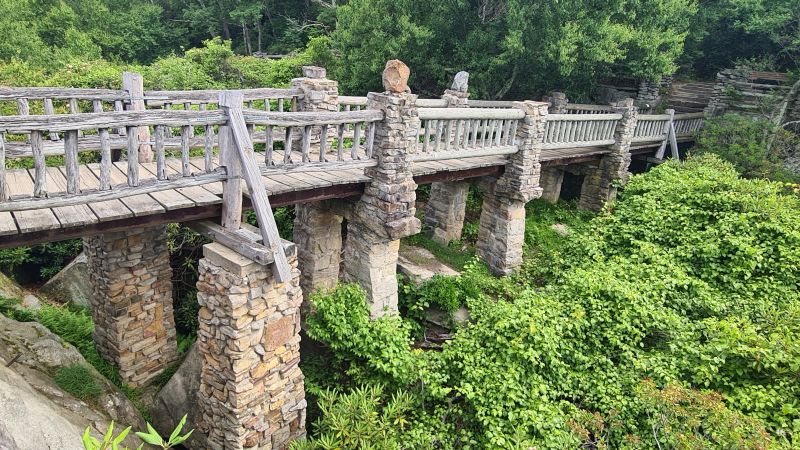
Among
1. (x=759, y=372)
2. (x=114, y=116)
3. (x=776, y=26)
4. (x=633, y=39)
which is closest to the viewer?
(x=114, y=116)

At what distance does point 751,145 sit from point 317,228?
547 inches

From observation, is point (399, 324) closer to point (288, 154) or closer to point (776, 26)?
point (288, 154)

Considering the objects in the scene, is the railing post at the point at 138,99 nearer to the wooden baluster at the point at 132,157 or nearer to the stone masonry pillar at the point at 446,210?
the wooden baluster at the point at 132,157

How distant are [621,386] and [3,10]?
92.9ft

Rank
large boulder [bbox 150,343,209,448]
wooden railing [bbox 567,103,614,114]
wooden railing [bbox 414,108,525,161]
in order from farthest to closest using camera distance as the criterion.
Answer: wooden railing [bbox 567,103,614,114] → wooden railing [bbox 414,108,525,161] → large boulder [bbox 150,343,209,448]

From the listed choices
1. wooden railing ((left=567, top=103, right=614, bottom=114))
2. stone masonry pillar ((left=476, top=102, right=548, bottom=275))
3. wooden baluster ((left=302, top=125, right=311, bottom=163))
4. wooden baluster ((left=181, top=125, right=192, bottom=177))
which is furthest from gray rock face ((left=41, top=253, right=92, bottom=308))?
wooden railing ((left=567, top=103, right=614, bottom=114))

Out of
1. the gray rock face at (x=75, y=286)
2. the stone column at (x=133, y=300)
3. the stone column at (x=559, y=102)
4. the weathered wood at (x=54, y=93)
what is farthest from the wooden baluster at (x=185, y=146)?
the stone column at (x=559, y=102)

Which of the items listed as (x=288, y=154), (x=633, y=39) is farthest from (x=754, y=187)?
(x=288, y=154)

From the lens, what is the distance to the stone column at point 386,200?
27.3ft

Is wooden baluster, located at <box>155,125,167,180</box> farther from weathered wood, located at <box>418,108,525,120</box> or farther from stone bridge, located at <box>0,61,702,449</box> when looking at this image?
weathered wood, located at <box>418,108,525,120</box>

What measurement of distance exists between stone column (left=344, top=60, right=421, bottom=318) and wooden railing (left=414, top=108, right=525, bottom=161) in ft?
1.99

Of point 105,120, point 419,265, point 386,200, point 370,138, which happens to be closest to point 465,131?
point 370,138

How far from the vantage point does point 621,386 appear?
26.1 ft

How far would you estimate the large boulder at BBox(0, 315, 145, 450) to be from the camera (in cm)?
499
